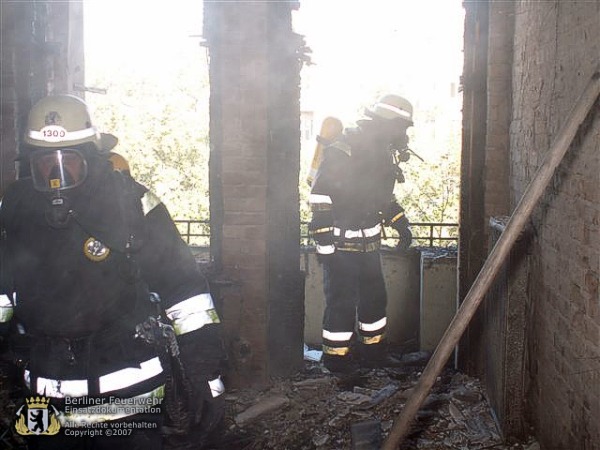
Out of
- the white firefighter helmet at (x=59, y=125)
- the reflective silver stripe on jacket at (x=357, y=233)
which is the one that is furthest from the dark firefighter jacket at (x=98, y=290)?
the reflective silver stripe on jacket at (x=357, y=233)

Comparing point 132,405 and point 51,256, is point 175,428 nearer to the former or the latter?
point 132,405

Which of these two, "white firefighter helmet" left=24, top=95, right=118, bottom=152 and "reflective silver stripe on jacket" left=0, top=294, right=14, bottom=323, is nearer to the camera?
"white firefighter helmet" left=24, top=95, right=118, bottom=152

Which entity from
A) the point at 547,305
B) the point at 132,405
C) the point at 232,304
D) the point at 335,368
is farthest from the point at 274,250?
the point at 132,405

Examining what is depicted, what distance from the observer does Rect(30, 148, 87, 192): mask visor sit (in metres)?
2.60

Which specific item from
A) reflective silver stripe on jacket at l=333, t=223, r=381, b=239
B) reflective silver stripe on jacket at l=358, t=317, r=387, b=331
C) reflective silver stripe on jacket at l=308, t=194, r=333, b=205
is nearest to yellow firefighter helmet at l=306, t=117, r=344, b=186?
reflective silver stripe on jacket at l=308, t=194, r=333, b=205

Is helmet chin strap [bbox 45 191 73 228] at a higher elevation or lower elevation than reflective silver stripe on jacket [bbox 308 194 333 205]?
higher

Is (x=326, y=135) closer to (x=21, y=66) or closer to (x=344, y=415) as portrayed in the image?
(x=344, y=415)

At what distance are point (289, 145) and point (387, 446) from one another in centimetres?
326

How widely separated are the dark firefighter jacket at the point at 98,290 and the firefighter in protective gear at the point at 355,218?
3.08m

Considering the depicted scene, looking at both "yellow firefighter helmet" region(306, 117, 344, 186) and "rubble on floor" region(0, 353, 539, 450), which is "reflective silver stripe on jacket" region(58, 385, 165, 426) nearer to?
"rubble on floor" region(0, 353, 539, 450)

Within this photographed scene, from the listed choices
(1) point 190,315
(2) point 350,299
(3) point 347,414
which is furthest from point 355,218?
(1) point 190,315

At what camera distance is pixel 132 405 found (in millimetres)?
2666

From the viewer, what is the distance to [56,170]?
2602 mm

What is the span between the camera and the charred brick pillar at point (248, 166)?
482cm
